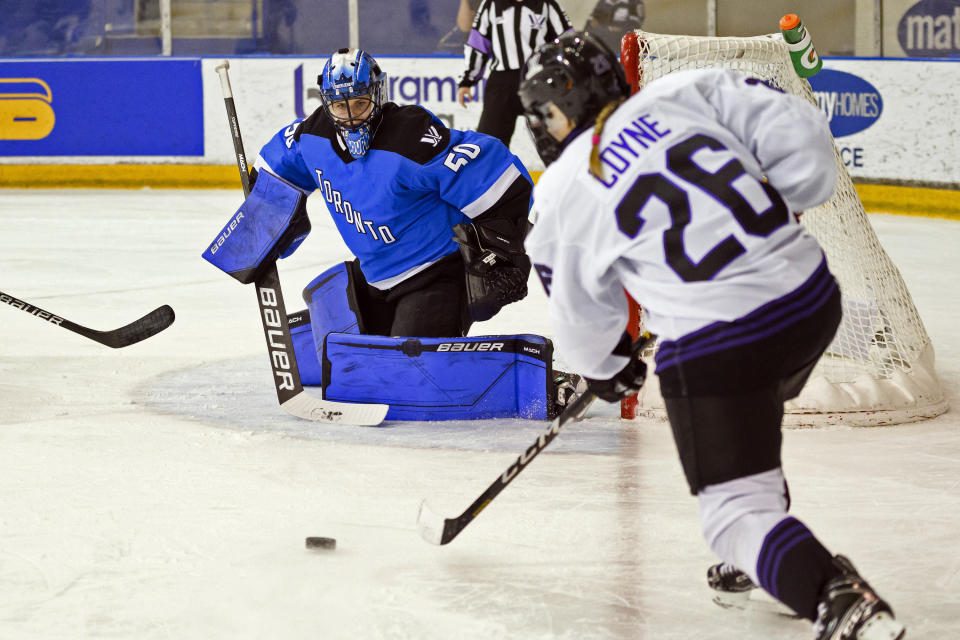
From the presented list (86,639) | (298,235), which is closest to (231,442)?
(298,235)

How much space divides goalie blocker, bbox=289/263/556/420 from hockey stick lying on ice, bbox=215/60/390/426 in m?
0.05

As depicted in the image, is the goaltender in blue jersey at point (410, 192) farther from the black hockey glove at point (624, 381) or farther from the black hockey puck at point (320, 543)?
the black hockey glove at point (624, 381)

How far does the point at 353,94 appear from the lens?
2.88 meters

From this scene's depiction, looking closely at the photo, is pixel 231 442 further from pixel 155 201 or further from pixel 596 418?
pixel 155 201

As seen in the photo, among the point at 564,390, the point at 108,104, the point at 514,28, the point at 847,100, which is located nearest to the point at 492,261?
the point at 564,390

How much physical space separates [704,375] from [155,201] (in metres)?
6.47

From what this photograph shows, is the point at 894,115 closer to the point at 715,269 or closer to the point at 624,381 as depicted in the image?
the point at 624,381

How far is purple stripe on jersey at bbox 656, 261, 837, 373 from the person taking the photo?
149 centimetres

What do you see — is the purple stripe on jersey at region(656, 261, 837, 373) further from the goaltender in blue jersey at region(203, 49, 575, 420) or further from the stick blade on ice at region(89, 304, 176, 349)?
the stick blade on ice at region(89, 304, 176, 349)

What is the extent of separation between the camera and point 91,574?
1974 millimetres

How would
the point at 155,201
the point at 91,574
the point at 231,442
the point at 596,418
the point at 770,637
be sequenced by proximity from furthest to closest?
1. the point at 155,201
2. the point at 596,418
3. the point at 231,442
4. the point at 91,574
5. the point at 770,637

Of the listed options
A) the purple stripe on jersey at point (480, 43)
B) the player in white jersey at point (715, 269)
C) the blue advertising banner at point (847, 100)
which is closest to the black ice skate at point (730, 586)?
the player in white jersey at point (715, 269)

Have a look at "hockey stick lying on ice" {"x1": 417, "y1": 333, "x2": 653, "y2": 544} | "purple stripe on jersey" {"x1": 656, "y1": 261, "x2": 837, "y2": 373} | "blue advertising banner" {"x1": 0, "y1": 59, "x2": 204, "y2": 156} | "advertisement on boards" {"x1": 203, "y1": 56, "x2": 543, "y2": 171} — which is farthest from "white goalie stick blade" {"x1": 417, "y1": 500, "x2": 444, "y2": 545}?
"blue advertising banner" {"x1": 0, "y1": 59, "x2": 204, "y2": 156}

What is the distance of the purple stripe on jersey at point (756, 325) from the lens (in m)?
1.49
